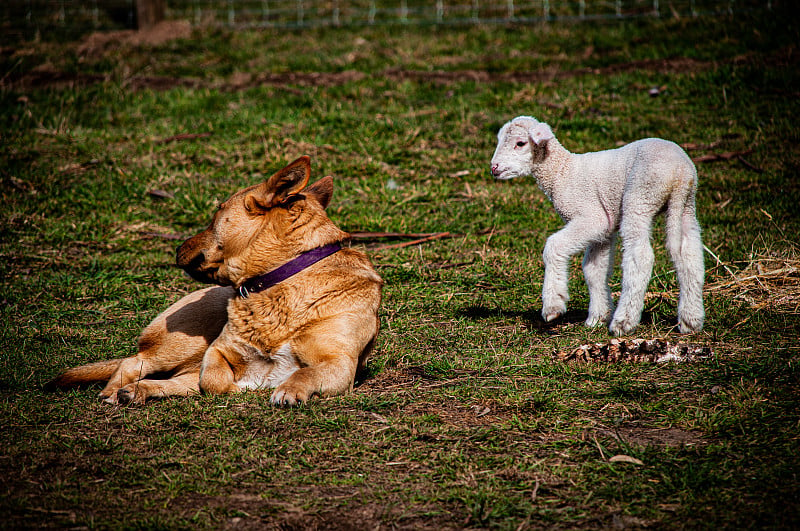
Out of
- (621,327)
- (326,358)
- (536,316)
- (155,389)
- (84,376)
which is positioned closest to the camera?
(326,358)

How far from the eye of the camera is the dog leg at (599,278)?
18.7 ft

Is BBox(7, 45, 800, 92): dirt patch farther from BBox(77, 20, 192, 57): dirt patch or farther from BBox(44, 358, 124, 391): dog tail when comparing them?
BBox(44, 358, 124, 391): dog tail

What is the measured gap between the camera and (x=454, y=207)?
9.19 m

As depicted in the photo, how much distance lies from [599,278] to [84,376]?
156 inches

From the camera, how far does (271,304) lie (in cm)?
468

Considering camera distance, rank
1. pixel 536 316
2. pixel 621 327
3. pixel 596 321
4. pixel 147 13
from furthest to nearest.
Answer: pixel 147 13 → pixel 536 316 → pixel 596 321 → pixel 621 327

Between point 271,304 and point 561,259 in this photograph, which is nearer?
point 271,304

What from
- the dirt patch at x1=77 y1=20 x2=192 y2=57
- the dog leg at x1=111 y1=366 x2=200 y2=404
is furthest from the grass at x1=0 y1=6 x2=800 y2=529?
the dirt patch at x1=77 y1=20 x2=192 y2=57

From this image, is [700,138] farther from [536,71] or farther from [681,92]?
[536,71]

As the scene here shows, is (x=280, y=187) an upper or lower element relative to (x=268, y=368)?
upper

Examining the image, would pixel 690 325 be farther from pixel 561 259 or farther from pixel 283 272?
pixel 283 272

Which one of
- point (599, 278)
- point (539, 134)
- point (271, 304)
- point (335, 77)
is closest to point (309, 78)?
point (335, 77)

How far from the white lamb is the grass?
358mm

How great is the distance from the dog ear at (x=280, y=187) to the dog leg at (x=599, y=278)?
2.46 m
